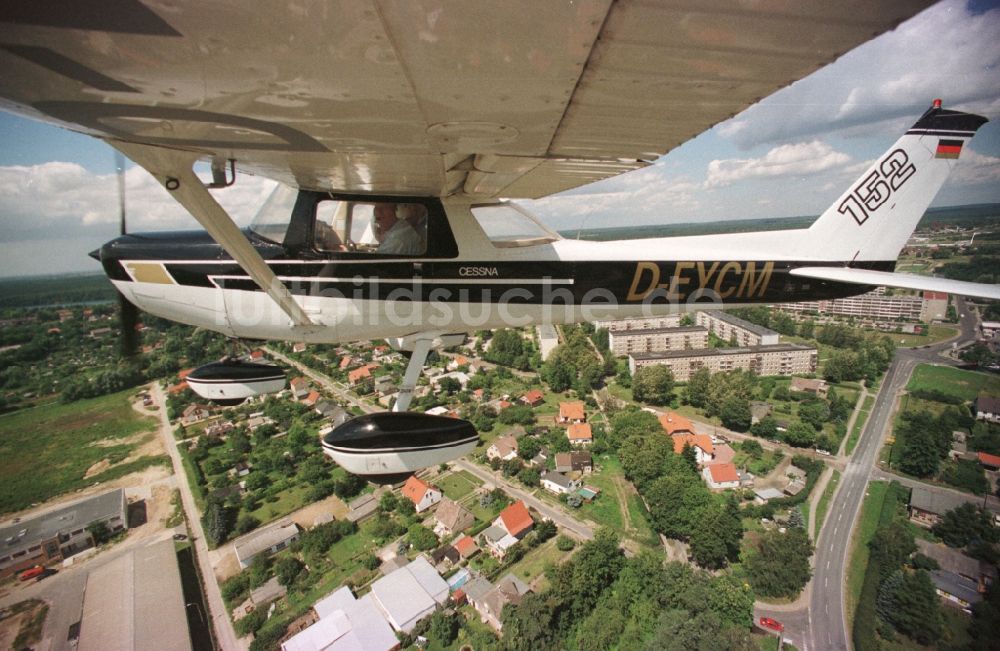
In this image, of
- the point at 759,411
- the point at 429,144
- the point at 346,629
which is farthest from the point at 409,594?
the point at 759,411

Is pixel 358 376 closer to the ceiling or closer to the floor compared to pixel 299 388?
closer to the ceiling

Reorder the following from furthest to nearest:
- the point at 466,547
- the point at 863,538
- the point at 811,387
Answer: the point at 811,387 → the point at 863,538 → the point at 466,547

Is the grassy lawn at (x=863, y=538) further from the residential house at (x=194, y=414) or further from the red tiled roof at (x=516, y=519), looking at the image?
the residential house at (x=194, y=414)

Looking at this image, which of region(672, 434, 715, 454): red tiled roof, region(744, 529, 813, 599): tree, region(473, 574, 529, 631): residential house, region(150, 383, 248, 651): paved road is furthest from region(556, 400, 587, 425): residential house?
region(150, 383, 248, 651): paved road

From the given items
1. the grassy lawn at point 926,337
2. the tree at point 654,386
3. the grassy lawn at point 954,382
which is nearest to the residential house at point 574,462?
the tree at point 654,386

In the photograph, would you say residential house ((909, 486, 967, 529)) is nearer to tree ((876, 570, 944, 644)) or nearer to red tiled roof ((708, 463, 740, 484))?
tree ((876, 570, 944, 644))

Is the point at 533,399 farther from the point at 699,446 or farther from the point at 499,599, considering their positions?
the point at 499,599

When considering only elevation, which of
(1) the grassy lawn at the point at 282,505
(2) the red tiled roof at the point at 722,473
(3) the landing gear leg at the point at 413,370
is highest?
(3) the landing gear leg at the point at 413,370
